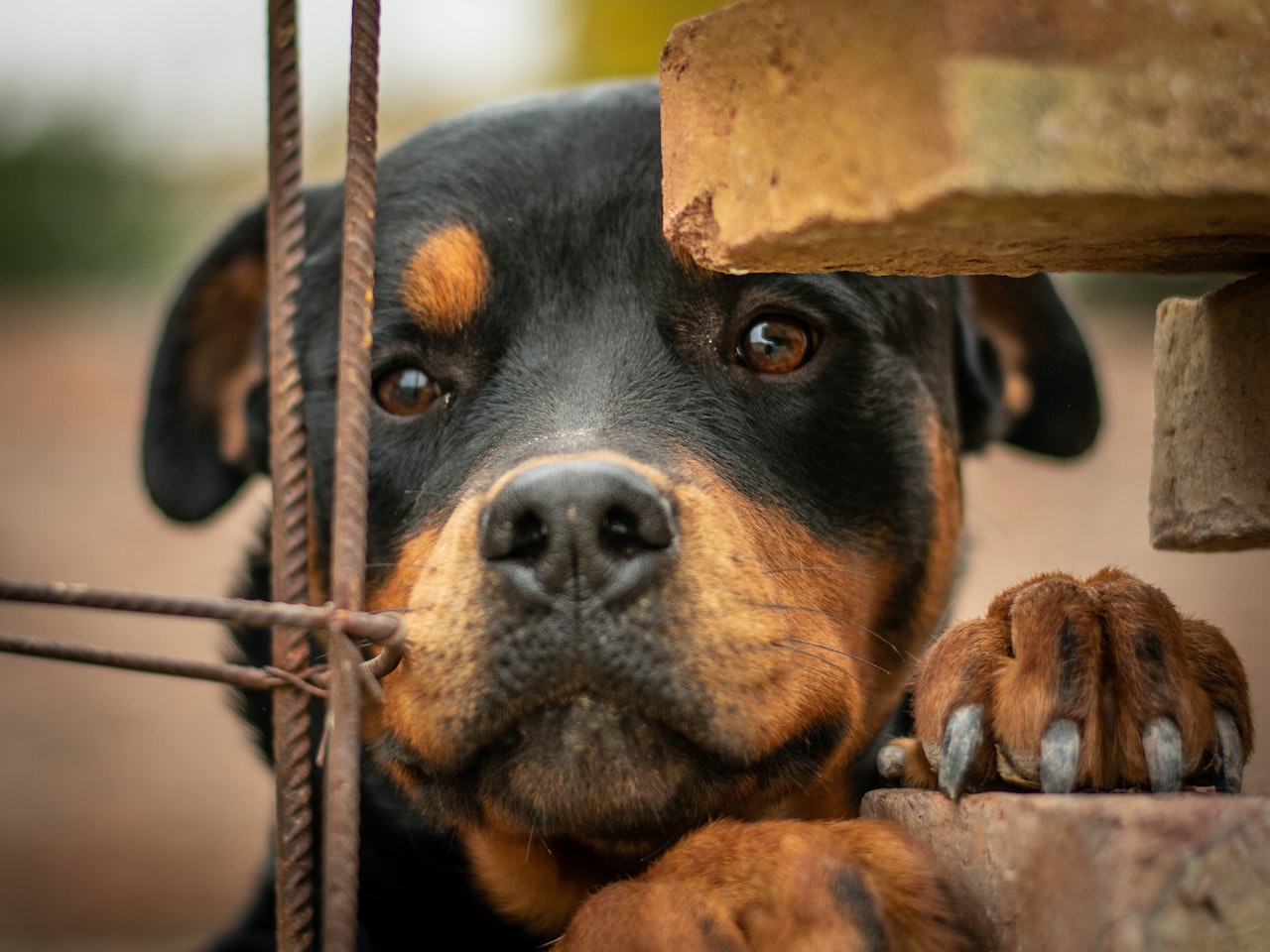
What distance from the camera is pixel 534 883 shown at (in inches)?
92.2

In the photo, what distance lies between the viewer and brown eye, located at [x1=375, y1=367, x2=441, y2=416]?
2.49m

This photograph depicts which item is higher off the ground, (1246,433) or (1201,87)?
(1201,87)

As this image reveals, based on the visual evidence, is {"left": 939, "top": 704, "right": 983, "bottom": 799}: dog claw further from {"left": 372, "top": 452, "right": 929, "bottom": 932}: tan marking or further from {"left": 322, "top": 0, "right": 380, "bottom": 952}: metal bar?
{"left": 322, "top": 0, "right": 380, "bottom": 952}: metal bar

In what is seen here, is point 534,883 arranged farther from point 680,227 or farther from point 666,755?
point 680,227

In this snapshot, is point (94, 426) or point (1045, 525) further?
point (94, 426)

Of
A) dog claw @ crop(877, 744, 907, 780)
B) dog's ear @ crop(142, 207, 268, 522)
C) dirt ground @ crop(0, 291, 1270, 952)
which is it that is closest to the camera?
dog claw @ crop(877, 744, 907, 780)

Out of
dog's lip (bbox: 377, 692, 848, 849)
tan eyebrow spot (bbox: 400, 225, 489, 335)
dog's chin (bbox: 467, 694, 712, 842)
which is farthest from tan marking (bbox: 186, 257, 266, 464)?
dog's chin (bbox: 467, 694, 712, 842)

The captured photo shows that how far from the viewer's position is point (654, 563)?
6.01 ft

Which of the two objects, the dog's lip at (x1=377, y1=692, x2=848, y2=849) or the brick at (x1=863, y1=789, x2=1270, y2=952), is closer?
the brick at (x1=863, y1=789, x2=1270, y2=952)

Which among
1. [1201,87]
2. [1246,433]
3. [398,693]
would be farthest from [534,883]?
[1201,87]

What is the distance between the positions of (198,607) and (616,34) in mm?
14794

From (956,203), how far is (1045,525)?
842 cm

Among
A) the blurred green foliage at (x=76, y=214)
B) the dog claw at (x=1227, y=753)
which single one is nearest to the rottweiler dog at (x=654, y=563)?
the dog claw at (x=1227, y=753)

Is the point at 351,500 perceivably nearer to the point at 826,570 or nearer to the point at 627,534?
the point at 627,534
